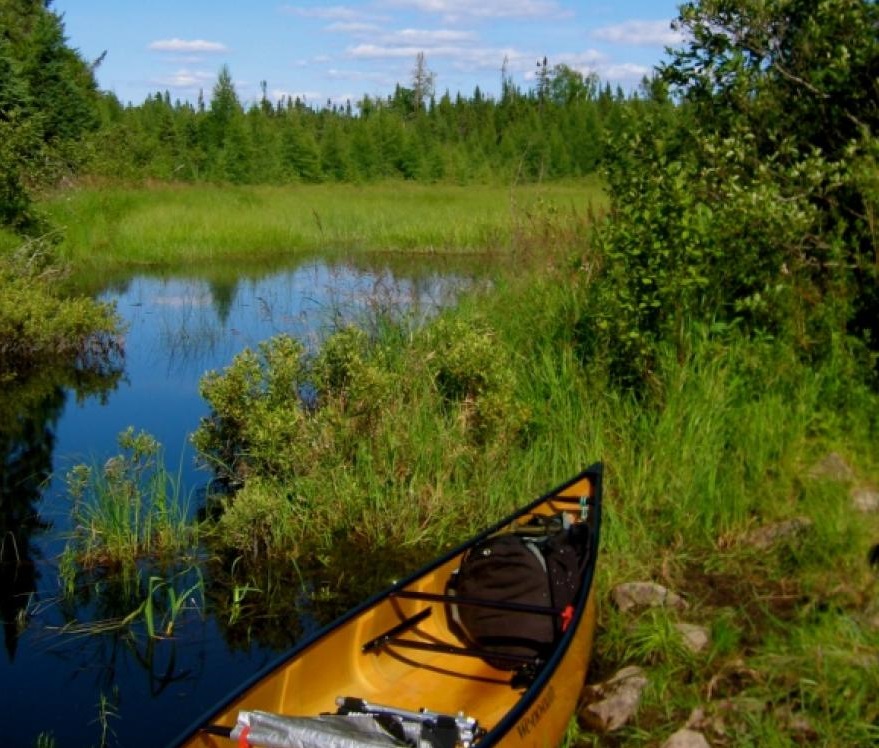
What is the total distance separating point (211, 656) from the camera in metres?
6.84

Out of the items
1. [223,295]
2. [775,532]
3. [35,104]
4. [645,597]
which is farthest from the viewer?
[35,104]

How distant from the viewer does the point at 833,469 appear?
24.5 ft

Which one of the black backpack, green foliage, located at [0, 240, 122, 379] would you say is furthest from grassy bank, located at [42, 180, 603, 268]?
the black backpack

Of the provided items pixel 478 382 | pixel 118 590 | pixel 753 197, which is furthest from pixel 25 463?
pixel 753 197

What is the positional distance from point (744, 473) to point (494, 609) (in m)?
2.44

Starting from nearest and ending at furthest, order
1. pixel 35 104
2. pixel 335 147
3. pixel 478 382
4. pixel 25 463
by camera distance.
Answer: pixel 478 382
pixel 25 463
pixel 35 104
pixel 335 147

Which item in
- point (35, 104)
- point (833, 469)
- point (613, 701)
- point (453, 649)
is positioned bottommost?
point (613, 701)

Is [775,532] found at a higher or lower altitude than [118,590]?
higher

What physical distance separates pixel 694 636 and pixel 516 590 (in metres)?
0.97

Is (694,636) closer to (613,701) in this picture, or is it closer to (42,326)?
(613,701)

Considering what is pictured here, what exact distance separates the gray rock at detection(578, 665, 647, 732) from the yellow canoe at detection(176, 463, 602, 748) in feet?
0.41

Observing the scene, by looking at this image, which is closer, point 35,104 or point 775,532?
point 775,532

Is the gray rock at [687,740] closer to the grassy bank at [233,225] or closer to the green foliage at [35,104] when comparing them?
the green foliage at [35,104]

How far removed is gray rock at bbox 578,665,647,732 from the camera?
559 centimetres
